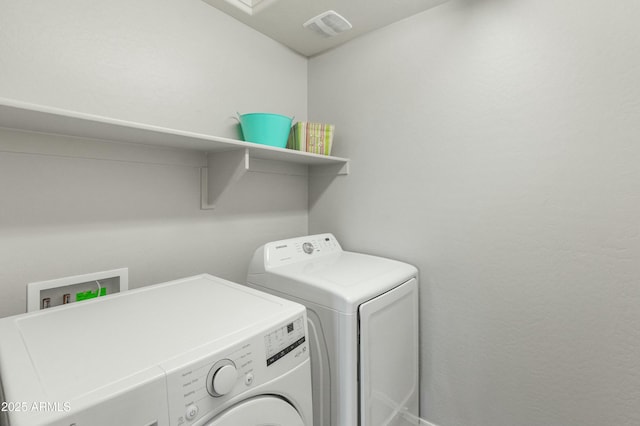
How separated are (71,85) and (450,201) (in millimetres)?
1743

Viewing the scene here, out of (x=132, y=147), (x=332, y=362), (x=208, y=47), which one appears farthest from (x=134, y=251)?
(x=208, y=47)

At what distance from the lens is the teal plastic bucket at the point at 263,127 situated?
1.52m

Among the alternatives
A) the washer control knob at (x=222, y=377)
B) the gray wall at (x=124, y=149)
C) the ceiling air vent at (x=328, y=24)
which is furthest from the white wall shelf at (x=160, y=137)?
the washer control knob at (x=222, y=377)

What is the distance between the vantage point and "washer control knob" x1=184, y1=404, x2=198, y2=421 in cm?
65

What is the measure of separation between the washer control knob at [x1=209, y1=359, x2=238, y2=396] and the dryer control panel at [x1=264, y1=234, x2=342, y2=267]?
74 centimetres

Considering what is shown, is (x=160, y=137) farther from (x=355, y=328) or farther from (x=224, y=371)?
(x=355, y=328)

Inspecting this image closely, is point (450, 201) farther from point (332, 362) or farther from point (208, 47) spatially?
point (208, 47)

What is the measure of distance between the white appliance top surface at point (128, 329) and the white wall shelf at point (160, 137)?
582 millimetres

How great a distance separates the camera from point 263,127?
1528 millimetres

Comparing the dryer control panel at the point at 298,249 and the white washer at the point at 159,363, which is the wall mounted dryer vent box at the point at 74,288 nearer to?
the white washer at the point at 159,363

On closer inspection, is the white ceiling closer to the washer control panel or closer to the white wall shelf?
the white wall shelf

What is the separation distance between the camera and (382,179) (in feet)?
5.85

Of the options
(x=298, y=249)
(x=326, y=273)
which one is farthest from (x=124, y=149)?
(x=326, y=273)

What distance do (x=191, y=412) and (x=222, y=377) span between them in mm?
87
